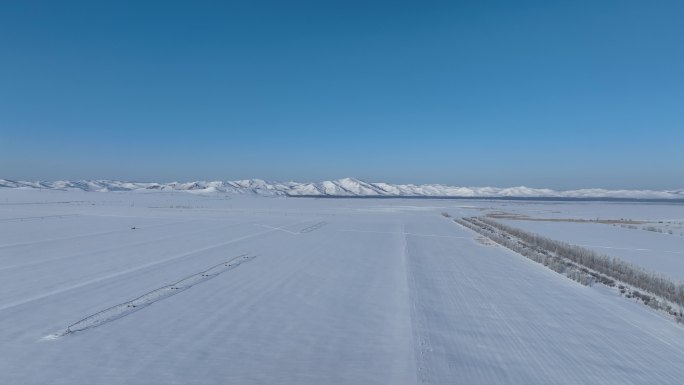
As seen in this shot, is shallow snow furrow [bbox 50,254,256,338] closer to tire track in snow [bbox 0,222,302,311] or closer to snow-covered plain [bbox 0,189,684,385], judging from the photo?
snow-covered plain [bbox 0,189,684,385]

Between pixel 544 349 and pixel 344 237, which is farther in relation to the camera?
pixel 344 237

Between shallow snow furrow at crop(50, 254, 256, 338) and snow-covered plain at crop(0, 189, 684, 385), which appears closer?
snow-covered plain at crop(0, 189, 684, 385)

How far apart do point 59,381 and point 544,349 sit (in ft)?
22.7

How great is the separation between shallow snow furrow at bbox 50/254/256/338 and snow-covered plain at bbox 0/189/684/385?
16 centimetres

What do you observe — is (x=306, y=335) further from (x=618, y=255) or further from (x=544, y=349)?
(x=618, y=255)

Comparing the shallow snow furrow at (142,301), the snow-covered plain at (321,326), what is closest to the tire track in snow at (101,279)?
the snow-covered plain at (321,326)

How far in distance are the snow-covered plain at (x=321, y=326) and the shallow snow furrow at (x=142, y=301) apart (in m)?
0.16

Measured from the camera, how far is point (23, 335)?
24.0 ft

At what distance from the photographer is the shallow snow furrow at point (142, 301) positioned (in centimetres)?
798

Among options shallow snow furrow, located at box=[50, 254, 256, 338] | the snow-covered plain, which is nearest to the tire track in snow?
the snow-covered plain

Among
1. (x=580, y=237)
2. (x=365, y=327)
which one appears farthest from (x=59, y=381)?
(x=580, y=237)

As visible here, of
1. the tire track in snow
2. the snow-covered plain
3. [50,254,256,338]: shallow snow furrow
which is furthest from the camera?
the tire track in snow

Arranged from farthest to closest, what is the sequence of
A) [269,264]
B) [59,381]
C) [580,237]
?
[580,237], [269,264], [59,381]

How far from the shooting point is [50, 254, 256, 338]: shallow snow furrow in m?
7.98
